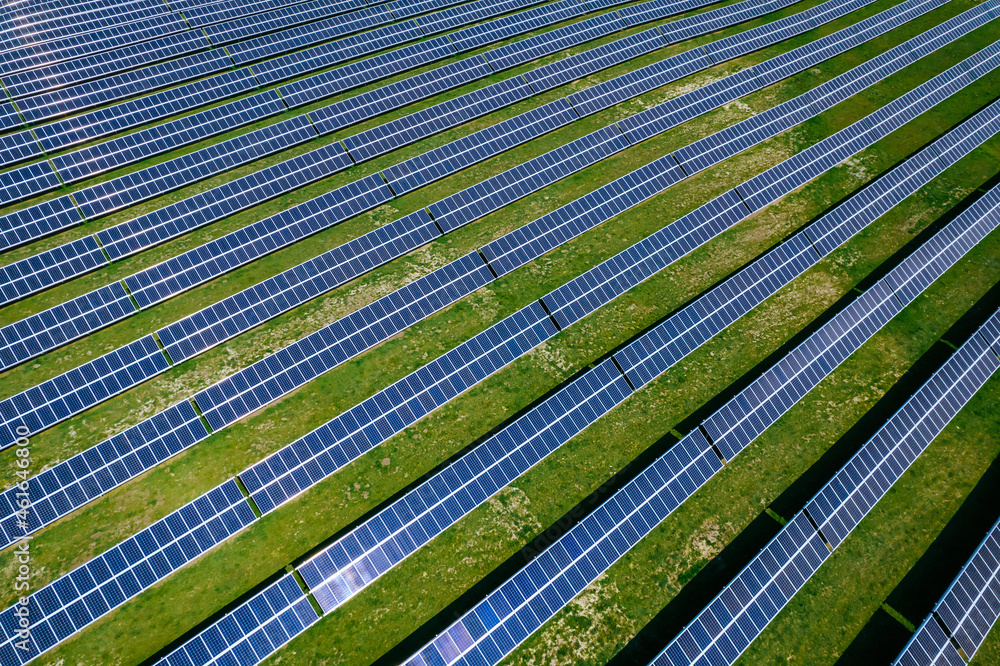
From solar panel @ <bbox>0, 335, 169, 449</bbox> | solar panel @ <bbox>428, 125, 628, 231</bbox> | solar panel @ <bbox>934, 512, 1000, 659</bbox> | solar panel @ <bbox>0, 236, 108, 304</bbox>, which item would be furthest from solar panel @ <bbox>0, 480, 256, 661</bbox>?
solar panel @ <bbox>934, 512, 1000, 659</bbox>

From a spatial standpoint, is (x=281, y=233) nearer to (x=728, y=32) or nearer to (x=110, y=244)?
(x=110, y=244)

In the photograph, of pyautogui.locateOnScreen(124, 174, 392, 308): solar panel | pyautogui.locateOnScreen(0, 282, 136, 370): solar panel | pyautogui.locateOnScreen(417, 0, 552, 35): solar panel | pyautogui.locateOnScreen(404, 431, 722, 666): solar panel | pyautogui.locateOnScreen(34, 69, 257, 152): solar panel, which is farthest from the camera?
pyautogui.locateOnScreen(417, 0, 552, 35): solar panel

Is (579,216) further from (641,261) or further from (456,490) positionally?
(456,490)

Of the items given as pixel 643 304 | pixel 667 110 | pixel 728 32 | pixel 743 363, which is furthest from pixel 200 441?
pixel 728 32

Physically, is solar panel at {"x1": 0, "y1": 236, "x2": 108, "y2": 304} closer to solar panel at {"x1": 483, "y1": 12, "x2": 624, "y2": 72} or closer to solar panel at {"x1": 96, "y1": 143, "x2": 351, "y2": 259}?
solar panel at {"x1": 96, "y1": 143, "x2": 351, "y2": 259}

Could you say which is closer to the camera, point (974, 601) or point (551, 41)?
point (974, 601)

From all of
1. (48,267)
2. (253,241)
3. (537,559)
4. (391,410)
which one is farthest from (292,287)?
(537,559)
